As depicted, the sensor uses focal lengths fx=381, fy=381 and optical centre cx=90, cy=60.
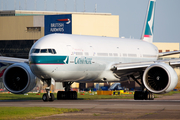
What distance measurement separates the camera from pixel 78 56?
28.1 metres

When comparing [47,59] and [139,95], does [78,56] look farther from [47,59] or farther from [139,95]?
[139,95]

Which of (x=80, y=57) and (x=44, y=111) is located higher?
(x=80, y=57)

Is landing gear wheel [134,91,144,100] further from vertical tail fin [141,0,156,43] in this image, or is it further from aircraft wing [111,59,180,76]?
vertical tail fin [141,0,156,43]

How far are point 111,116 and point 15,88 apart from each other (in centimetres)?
1482

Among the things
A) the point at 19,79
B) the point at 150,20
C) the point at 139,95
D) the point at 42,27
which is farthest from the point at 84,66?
the point at 42,27

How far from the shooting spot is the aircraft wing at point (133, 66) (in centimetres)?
2941

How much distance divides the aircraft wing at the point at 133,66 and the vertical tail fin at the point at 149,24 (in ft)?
34.4

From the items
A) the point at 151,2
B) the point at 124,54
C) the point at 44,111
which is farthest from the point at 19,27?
the point at 44,111

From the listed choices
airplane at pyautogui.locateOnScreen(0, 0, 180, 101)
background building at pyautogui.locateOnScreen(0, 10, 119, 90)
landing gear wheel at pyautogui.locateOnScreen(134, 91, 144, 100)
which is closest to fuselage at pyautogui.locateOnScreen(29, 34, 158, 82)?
airplane at pyautogui.locateOnScreen(0, 0, 180, 101)

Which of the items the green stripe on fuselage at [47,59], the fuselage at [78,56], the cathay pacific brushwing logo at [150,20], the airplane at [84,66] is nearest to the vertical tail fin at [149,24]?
the cathay pacific brushwing logo at [150,20]

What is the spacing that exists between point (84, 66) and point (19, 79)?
5.39 metres

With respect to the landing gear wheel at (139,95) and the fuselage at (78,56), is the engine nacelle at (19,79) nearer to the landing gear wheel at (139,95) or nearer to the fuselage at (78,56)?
the fuselage at (78,56)

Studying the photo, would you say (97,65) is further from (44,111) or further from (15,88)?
(44,111)

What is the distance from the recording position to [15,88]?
29984mm
